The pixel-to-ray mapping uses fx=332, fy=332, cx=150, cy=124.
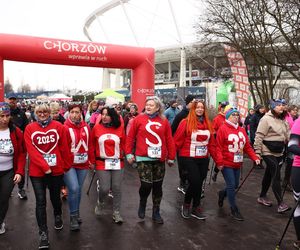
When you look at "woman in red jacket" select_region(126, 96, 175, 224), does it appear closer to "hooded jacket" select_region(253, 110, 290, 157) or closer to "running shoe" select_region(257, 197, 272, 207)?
"hooded jacket" select_region(253, 110, 290, 157)

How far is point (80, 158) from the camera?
15.6 feet

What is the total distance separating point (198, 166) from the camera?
508 centimetres

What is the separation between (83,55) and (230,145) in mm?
9751

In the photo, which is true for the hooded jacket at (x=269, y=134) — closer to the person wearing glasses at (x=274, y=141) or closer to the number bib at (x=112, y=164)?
the person wearing glasses at (x=274, y=141)

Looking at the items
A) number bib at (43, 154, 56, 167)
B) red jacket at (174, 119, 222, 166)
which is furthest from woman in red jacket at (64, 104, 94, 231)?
red jacket at (174, 119, 222, 166)

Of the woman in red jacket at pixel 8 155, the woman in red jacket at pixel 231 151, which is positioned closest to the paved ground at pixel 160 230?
the woman in red jacket at pixel 231 151

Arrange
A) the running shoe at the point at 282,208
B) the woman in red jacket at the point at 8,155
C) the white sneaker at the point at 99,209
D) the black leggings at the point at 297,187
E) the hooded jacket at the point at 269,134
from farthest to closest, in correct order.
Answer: the hooded jacket at the point at 269,134 → the running shoe at the point at 282,208 → the white sneaker at the point at 99,209 → the woman in red jacket at the point at 8,155 → the black leggings at the point at 297,187

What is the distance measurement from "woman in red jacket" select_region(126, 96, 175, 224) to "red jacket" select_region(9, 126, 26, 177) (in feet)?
4.63

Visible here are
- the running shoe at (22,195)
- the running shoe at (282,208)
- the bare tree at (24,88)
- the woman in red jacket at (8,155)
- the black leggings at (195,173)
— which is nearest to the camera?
the woman in red jacket at (8,155)

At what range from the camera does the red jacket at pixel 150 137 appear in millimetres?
4770

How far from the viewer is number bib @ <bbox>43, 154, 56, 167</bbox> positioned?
4.11 meters

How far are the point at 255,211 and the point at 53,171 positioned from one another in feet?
11.4

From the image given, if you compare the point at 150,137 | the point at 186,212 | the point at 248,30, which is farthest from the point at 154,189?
the point at 248,30

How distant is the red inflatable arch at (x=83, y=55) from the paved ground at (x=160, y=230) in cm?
793
